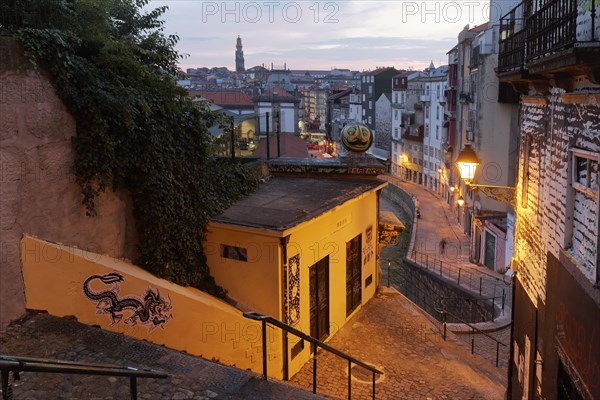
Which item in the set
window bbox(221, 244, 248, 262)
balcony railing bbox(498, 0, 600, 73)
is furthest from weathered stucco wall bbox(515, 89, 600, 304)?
window bbox(221, 244, 248, 262)

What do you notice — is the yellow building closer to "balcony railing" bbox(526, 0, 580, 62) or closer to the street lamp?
the street lamp

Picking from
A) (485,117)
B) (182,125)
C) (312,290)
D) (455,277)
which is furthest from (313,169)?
(485,117)

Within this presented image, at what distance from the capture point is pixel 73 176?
7688mm

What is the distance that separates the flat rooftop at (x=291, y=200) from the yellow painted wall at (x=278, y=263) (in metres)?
0.16

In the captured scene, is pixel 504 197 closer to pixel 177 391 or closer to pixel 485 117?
pixel 177 391

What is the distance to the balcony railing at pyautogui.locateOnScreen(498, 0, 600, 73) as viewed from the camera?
21.1 ft

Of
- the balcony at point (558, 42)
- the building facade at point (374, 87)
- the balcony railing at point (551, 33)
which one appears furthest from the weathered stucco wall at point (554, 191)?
the building facade at point (374, 87)

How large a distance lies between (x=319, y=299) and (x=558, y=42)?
6.56 meters

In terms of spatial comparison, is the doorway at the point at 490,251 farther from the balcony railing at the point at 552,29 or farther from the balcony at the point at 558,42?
the balcony railing at the point at 552,29

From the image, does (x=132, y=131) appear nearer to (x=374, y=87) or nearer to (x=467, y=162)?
(x=467, y=162)

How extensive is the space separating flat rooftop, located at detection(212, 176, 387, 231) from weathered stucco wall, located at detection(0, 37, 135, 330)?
2.95 metres

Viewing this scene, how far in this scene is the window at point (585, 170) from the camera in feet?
22.5

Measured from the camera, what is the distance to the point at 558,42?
7281mm

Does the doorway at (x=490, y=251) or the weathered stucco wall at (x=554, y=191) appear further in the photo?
the doorway at (x=490, y=251)
